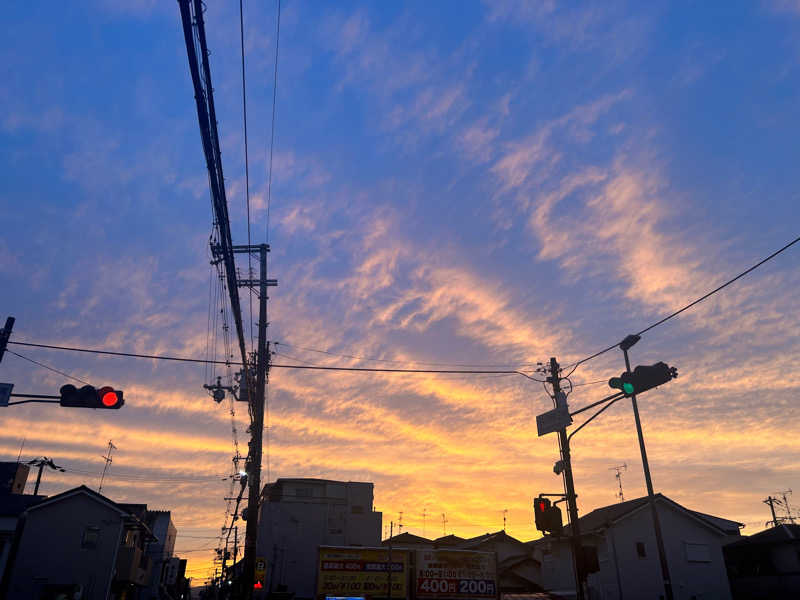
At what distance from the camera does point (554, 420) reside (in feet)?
55.9

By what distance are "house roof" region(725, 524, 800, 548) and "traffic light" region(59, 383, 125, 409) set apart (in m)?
42.2

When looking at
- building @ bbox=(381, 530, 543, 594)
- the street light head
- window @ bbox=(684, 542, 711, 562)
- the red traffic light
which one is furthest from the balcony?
window @ bbox=(684, 542, 711, 562)

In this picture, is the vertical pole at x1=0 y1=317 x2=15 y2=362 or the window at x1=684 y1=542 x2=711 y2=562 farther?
the window at x1=684 y1=542 x2=711 y2=562

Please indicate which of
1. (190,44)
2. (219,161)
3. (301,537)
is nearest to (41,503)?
(301,537)

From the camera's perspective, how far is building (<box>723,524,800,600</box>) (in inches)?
1389

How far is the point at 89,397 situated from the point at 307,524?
4722 cm

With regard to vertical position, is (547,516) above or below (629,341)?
below

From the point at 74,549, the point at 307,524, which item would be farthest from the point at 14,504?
the point at 307,524

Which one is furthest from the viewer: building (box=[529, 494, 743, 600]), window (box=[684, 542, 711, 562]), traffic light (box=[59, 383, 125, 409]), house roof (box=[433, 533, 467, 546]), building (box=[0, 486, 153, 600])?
house roof (box=[433, 533, 467, 546])

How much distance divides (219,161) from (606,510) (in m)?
39.9

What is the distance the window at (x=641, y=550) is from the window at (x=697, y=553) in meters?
3.55

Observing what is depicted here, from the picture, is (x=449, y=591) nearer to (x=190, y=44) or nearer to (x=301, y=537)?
(x=190, y=44)

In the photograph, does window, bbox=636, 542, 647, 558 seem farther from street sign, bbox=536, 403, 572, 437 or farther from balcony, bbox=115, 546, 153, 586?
balcony, bbox=115, 546, 153, 586

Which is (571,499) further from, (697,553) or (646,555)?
(697,553)
